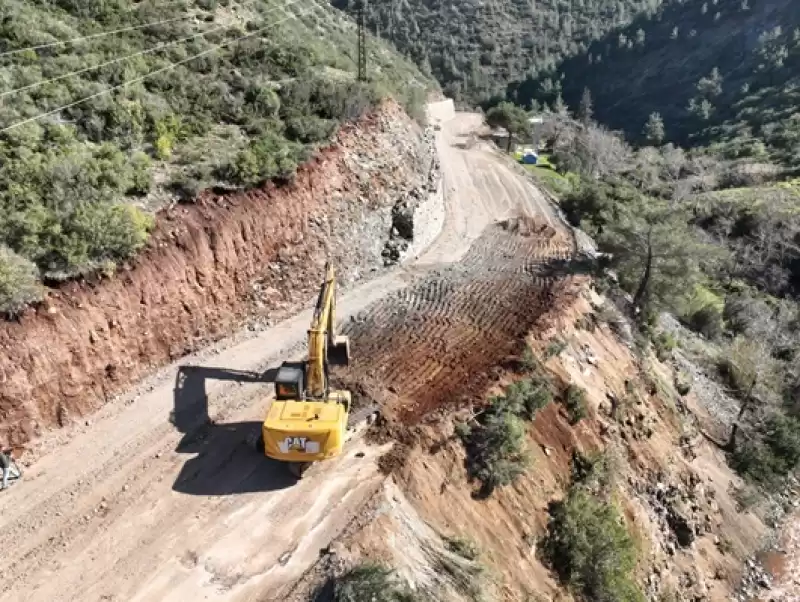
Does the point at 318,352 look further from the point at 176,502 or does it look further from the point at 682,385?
the point at 682,385

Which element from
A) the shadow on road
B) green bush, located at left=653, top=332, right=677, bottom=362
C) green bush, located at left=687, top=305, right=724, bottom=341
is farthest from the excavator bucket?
green bush, located at left=687, top=305, right=724, bottom=341

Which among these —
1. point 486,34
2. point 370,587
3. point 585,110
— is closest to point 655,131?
point 585,110

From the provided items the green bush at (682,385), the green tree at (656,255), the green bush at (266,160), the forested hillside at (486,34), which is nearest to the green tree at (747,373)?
the green bush at (682,385)

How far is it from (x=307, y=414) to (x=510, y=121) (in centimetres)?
5273

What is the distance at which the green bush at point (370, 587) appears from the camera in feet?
41.0

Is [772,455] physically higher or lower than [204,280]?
lower

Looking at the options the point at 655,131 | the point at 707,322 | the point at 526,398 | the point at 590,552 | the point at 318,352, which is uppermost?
the point at 655,131

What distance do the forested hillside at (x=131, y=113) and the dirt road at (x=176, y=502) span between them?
4200mm

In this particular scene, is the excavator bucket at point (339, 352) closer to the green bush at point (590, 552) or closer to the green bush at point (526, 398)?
the green bush at point (526, 398)

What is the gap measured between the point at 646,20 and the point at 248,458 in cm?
11533

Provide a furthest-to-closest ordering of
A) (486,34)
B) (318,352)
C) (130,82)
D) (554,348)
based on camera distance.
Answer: (486,34)
(130,82)
(554,348)
(318,352)

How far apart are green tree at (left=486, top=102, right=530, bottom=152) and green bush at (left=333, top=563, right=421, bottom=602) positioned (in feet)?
180

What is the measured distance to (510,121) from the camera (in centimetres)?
6191

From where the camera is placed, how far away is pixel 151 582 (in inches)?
518
